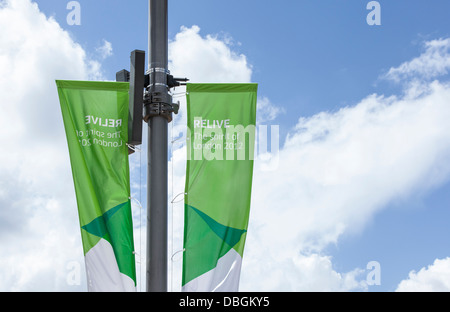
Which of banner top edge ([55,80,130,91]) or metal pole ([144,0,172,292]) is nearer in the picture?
metal pole ([144,0,172,292])

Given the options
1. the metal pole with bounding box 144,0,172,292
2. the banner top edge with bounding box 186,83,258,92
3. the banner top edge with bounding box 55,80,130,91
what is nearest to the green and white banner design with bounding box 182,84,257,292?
the banner top edge with bounding box 186,83,258,92

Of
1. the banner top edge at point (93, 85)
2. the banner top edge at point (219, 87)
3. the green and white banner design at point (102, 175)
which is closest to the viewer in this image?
the green and white banner design at point (102, 175)

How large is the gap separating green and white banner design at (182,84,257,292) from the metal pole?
0.35 metres

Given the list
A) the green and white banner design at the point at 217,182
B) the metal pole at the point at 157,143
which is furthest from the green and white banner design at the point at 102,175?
the green and white banner design at the point at 217,182

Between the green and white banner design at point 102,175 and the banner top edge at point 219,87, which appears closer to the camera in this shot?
the green and white banner design at point 102,175

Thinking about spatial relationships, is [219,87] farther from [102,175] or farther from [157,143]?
[102,175]

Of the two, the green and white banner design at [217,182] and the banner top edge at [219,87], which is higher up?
the banner top edge at [219,87]

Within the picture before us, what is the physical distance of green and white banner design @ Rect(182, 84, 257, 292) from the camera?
9438mm

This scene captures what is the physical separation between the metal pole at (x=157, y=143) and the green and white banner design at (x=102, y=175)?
310mm

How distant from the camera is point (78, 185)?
9.52 m

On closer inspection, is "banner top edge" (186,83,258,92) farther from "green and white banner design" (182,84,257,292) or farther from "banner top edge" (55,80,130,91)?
"banner top edge" (55,80,130,91)

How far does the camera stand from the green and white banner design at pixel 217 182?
31.0ft

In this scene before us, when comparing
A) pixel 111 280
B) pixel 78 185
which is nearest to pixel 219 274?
pixel 111 280

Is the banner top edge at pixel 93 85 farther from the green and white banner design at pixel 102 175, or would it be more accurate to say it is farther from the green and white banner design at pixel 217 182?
the green and white banner design at pixel 217 182
